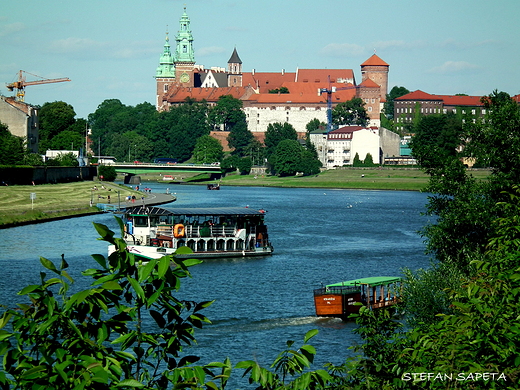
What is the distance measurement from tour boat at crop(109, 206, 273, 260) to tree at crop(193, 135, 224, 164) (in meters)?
126

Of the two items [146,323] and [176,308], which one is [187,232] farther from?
[176,308]

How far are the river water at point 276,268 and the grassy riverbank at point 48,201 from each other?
1.65m

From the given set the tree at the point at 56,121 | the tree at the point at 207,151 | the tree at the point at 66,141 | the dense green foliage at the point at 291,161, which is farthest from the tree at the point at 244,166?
the tree at the point at 66,141

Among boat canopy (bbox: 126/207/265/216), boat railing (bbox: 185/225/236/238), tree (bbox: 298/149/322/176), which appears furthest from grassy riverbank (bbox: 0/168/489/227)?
boat railing (bbox: 185/225/236/238)

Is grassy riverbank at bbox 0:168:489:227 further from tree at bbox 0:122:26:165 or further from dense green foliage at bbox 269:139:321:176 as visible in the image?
tree at bbox 0:122:26:165

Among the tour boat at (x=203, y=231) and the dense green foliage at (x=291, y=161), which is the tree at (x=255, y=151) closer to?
the dense green foliage at (x=291, y=161)

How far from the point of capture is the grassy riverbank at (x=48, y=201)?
231 feet

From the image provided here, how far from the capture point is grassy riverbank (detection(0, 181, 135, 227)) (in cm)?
7038

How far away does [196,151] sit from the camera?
185625mm

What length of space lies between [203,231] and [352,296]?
→ 65.8ft

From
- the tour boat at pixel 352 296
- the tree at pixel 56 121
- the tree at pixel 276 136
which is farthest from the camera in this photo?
the tree at pixel 276 136

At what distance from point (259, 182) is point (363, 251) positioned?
336 feet

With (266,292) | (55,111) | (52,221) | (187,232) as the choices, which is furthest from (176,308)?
(55,111)

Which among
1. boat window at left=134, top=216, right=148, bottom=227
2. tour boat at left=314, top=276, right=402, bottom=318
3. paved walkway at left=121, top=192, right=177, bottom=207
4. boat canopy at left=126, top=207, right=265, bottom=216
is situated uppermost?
boat canopy at left=126, top=207, right=265, bottom=216
